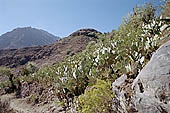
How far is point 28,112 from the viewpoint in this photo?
26.8ft

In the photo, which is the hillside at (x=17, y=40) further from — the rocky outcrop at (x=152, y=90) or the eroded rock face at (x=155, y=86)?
the eroded rock face at (x=155, y=86)

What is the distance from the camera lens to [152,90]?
8.65 feet

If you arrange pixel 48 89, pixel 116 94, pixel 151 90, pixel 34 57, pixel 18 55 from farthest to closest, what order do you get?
pixel 18 55 < pixel 34 57 < pixel 48 89 < pixel 116 94 < pixel 151 90

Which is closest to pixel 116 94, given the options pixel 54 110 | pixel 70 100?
pixel 70 100

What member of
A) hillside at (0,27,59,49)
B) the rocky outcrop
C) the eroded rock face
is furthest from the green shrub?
hillside at (0,27,59,49)

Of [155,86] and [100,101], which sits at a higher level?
[155,86]

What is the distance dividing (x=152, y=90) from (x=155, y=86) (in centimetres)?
9

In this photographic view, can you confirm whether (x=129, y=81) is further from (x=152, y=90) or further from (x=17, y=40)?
(x=17, y=40)

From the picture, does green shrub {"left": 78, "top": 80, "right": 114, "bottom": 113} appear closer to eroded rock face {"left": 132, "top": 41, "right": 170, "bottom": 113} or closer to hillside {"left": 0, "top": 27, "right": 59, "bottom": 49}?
eroded rock face {"left": 132, "top": 41, "right": 170, "bottom": 113}

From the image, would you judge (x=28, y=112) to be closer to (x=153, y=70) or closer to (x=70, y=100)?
(x=70, y=100)

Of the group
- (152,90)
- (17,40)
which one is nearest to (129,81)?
(152,90)

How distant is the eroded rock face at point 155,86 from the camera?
2.45 m

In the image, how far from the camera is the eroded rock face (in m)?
2.45

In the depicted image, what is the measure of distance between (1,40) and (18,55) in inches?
2814
